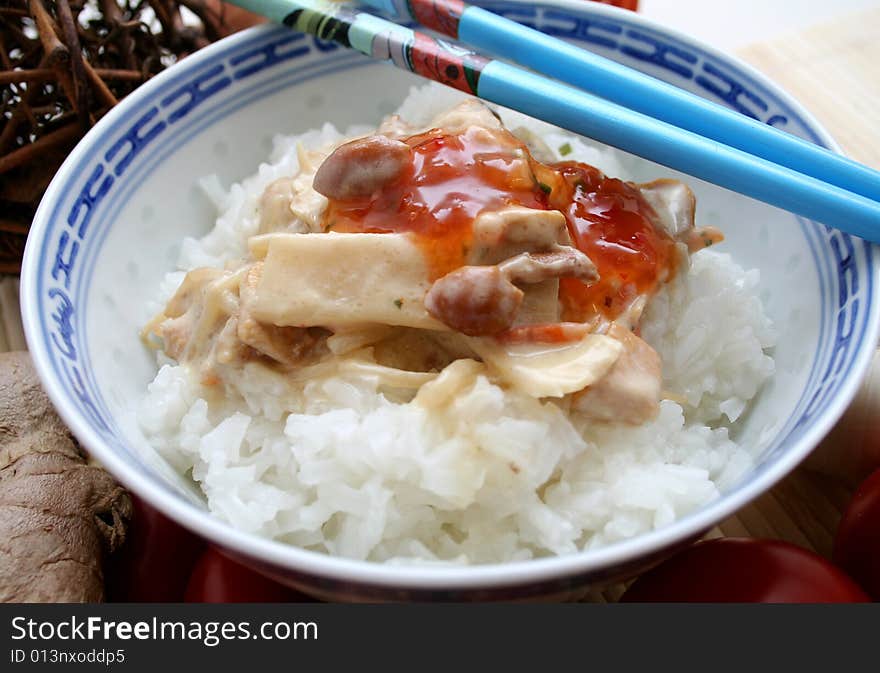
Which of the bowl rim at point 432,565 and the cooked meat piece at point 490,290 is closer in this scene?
the bowl rim at point 432,565

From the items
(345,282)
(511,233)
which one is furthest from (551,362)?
(345,282)

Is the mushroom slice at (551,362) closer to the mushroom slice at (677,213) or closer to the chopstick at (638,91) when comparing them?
the mushroom slice at (677,213)

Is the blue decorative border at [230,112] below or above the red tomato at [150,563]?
above

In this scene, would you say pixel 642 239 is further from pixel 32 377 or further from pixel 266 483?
pixel 32 377

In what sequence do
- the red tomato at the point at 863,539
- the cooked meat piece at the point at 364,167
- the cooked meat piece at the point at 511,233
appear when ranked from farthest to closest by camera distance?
the red tomato at the point at 863,539 < the cooked meat piece at the point at 364,167 < the cooked meat piece at the point at 511,233

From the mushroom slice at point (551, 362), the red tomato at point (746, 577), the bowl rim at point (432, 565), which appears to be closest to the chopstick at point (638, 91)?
the bowl rim at point (432, 565)

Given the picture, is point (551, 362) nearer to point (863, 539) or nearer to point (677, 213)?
point (677, 213)
